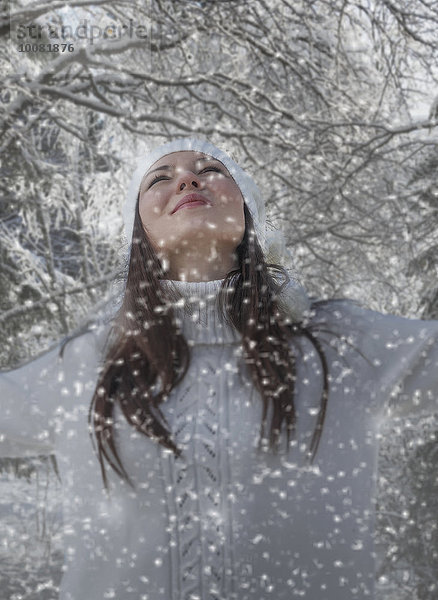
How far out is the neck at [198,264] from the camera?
1279 millimetres

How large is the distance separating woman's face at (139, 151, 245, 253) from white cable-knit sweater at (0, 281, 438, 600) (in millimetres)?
240

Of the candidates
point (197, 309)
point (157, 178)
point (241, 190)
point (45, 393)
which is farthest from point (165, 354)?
point (241, 190)

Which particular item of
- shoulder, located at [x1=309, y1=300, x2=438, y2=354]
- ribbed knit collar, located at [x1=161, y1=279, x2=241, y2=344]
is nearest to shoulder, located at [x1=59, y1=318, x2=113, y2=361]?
ribbed knit collar, located at [x1=161, y1=279, x2=241, y2=344]

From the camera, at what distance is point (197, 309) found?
1310mm

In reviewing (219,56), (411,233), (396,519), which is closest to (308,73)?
(219,56)

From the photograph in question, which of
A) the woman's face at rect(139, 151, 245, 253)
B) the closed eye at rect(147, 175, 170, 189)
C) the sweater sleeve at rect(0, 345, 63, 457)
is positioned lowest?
the sweater sleeve at rect(0, 345, 63, 457)

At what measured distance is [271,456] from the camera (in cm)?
117

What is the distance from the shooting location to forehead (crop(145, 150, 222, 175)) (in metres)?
1.37

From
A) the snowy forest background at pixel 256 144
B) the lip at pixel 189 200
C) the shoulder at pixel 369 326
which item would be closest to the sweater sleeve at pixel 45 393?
the lip at pixel 189 200

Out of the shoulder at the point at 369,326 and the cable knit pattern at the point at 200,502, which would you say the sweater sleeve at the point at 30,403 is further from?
the shoulder at the point at 369,326

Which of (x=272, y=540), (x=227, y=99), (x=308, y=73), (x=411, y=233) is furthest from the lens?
(x=227, y=99)

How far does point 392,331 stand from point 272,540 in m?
0.43

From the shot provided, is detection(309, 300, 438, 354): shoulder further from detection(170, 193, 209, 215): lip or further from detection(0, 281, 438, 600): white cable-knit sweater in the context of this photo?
detection(170, 193, 209, 215): lip

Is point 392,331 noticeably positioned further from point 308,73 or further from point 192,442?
point 308,73
